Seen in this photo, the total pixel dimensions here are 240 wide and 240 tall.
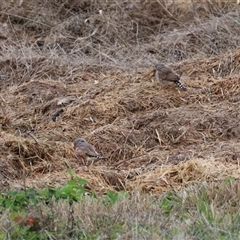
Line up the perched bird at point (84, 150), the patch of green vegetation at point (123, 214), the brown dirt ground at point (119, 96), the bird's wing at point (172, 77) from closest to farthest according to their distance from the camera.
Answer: the patch of green vegetation at point (123, 214), the brown dirt ground at point (119, 96), the perched bird at point (84, 150), the bird's wing at point (172, 77)

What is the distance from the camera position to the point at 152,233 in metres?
5.24

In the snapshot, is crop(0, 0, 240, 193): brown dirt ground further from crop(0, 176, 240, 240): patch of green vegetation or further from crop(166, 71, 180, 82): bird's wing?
crop(0, 176, 240, 240): patch of green vegetation

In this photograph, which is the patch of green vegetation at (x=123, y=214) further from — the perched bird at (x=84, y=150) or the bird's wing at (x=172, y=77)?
the bird's wing at (x=172, y=77)

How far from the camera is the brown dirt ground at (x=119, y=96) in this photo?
25.2 feet

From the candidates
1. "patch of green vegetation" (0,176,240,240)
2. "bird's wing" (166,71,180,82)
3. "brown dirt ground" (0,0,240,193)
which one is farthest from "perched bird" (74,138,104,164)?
"bird's wing" (166,71,180,82)

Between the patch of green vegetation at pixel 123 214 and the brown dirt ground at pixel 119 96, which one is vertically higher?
the patch of green vegetation at pixel 123 214

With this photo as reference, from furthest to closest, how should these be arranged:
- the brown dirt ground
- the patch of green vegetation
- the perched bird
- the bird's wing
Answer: the bird's wing < the perched bird < the brown dirt ground < the patch of green vegetation

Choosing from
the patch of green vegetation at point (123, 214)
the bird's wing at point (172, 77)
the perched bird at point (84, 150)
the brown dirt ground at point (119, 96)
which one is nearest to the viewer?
the patch of green vegetation at point (123, 214)

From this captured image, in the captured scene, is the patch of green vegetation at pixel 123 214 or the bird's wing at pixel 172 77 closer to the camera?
the patch of green vegetation at pixel 123 214

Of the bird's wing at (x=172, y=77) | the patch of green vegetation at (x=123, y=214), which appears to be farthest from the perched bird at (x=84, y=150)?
the bird's wing at (x=172, y=77)

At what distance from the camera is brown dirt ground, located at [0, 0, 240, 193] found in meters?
7.70

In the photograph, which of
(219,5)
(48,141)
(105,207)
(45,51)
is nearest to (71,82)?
(45,51)

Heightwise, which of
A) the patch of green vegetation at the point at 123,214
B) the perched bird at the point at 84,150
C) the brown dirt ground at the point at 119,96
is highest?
the patch of green vegetation at the point at 123,214

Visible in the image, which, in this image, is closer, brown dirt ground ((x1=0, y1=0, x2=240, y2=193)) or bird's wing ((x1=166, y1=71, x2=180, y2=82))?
brown dirt ground ((x1=0, y1=0, x2=240, y2=193))
